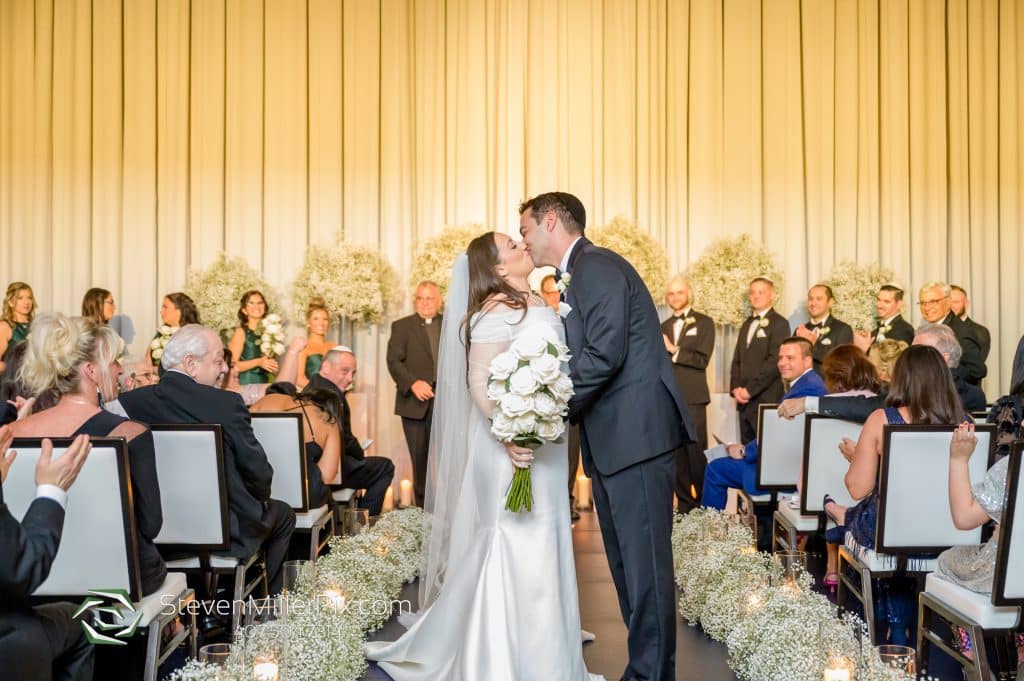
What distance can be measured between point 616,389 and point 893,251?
792 cm

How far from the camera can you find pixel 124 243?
11.2 meters

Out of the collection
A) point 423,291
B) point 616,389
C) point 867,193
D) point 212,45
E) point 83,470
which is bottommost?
point 83,470

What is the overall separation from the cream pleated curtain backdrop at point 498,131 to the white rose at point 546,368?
24.5ft

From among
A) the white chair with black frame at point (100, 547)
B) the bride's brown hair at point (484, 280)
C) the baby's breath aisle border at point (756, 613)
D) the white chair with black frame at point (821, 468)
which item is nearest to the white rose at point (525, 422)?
the bride's brown hair at point (484, 280)

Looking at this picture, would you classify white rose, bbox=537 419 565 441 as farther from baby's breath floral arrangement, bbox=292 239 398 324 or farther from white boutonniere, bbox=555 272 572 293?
baby's breath floral arrangement, bbox=292 239 398 324

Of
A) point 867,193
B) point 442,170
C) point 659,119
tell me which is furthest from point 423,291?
point 867,193

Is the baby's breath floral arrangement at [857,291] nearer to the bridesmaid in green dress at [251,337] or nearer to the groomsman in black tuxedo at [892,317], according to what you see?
the groomsman in black tuxedo at [892,317]

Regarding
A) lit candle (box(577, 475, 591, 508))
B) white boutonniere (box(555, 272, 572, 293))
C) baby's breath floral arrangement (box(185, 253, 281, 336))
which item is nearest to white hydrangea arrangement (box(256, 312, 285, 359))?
baby's breath floral arrangement (box(185, 253, 281, 336))

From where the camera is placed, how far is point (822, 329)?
30.9 ft

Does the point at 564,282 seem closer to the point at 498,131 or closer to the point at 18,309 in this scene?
the point at 18,309

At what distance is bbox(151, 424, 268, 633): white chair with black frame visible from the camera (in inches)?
179

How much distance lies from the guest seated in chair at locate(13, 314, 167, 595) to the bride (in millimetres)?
1143

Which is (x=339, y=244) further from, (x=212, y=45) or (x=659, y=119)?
(x=659, y=119)

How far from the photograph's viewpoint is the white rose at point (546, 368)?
3836 mm
